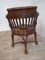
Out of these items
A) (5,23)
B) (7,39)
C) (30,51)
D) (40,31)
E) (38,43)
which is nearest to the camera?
(30,51)

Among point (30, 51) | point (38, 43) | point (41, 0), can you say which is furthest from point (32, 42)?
point (41, 0)

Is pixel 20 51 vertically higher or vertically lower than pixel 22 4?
lower

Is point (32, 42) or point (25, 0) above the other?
point (25, 0)

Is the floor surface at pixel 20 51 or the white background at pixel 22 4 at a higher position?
the white background at pixel 22 4

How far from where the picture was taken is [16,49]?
2.97 m

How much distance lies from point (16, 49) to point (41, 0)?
4.98 feet

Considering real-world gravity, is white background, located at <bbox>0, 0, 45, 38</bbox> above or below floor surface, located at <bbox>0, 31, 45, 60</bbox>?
above

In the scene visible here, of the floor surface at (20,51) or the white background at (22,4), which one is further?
the white background at (22,4)

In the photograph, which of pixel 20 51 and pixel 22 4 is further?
pixel 22 4

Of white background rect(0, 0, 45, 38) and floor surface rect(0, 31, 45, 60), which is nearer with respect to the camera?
floor surface rect(0, 31, 45, 60)

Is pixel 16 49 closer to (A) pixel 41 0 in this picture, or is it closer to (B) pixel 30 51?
(B) pixel 30 51

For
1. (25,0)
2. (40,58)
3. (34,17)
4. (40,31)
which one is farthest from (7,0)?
(40,58)

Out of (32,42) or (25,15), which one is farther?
(32,42)

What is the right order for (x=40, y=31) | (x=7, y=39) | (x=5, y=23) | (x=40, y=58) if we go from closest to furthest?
(x=40, y=58) < (x=7, y=39) < (x=40, y=31) < (x=5, y=23)
